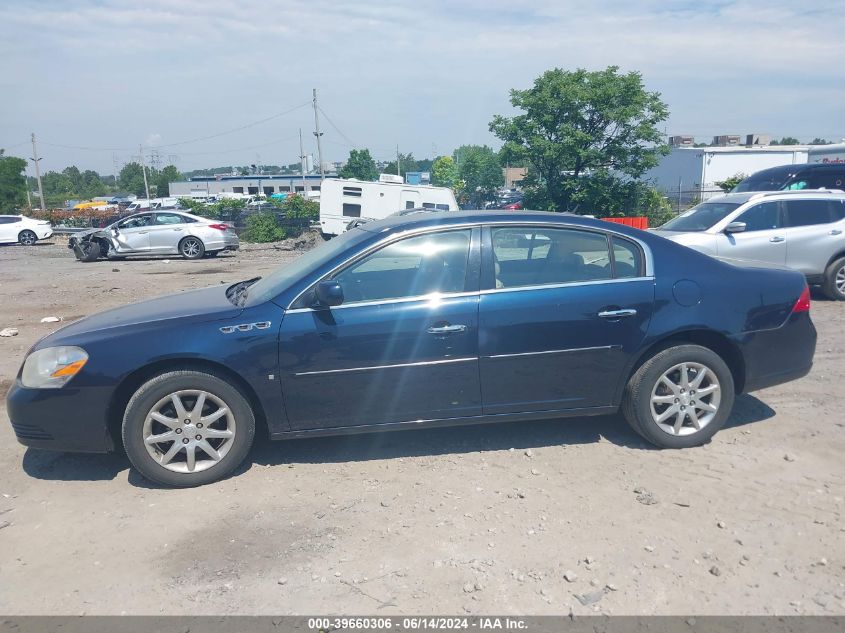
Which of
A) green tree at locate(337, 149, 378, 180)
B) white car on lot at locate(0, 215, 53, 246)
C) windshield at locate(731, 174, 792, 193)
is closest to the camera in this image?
windshield at locate(731, 174, 792, 193)

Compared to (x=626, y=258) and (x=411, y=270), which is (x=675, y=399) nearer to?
(x=626, y=258)

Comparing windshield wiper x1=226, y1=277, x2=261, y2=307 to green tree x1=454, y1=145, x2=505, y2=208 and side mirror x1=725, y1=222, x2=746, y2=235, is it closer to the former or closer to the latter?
side mirror x1=725, y1=222, x2=746, y2=235

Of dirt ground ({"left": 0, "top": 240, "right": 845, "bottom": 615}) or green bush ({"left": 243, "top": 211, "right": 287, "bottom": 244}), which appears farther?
green bush ({"left": 243, "top": 211, "right": 287, "bottom": 244})

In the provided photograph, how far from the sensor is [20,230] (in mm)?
26922

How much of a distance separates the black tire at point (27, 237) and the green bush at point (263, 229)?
816 cm

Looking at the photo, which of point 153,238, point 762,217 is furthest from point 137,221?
point 762,217

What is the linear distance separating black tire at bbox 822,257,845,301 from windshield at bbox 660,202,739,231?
5.17 feet

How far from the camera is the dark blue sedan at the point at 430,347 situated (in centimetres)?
425

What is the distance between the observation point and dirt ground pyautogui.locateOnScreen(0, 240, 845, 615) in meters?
3.19

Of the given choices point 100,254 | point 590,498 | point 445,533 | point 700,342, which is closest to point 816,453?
point 700,342

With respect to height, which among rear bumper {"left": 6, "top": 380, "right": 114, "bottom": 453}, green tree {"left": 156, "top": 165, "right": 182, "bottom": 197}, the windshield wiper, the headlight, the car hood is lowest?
rear bumper {"left": 6, "top": 380, "right": 114, "bottom": 453}

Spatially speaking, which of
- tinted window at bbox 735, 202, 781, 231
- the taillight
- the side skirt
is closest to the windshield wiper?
the side skirt

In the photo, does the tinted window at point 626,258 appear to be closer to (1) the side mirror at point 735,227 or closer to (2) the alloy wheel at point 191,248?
(1) the side mirror at point 735,227

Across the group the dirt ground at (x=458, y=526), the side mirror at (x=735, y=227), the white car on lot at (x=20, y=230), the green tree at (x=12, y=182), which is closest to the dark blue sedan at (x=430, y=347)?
the dirt ground at (x=458, y=526)
